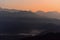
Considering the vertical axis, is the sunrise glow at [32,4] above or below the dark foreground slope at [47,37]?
above

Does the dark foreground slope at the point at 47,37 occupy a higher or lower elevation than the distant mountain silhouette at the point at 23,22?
lower

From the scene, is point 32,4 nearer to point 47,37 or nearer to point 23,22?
point 23,22

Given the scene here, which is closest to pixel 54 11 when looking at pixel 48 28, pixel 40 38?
pixel 48 28

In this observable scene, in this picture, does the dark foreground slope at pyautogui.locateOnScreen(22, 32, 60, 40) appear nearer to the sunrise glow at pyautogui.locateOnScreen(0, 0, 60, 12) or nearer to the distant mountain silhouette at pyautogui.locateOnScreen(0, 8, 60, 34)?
the distant mountain silhouette at pyautogui.locateOnScreen(0, 8, 60, 34)

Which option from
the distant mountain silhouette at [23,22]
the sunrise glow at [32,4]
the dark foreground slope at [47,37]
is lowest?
the dark foreground slope at [47,37]

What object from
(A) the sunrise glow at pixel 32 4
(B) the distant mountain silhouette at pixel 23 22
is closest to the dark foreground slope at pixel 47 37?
(B) the distant mountain silhouette at pixel 23 22

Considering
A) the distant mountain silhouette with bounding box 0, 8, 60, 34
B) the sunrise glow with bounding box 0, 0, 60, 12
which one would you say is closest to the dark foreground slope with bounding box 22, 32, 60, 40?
the distant mountain silhouette with bounding box 0, 8, 60, 34

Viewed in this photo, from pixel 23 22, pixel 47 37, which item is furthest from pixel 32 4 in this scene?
pixel 47 37

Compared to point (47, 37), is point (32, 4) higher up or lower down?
higher up

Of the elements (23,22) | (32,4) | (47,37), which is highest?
(32,4)

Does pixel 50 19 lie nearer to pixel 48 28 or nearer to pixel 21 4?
pixel 48 28

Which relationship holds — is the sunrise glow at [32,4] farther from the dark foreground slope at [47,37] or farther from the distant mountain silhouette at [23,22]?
the dark foreground slope at [47,37]
